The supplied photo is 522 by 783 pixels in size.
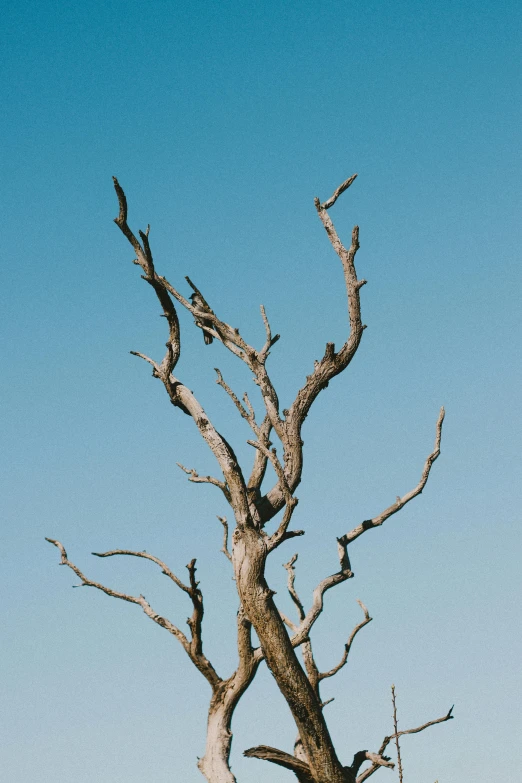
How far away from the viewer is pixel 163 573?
6.30 meters

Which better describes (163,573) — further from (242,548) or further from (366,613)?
(366,613)

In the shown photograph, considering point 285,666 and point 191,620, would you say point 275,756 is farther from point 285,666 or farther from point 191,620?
point 191,620

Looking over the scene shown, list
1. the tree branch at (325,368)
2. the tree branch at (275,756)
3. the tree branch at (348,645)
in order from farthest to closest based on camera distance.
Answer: the tree branch at (348,645) < the tree branch at (325,368) < the tree branch at (275,756)

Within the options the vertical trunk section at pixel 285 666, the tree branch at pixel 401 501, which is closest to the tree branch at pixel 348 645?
the tree branch at pixel 401 501

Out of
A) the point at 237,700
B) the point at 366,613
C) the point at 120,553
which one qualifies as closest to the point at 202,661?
the point at 237,700

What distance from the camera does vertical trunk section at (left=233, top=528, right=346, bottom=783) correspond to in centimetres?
502

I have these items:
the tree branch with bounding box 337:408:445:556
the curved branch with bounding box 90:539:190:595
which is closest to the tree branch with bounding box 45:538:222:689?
the curved branch with bounding box 90:539:190:595

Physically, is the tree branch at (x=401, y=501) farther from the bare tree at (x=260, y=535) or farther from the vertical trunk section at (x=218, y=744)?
the vertical trunk section at (x=218, y=744)

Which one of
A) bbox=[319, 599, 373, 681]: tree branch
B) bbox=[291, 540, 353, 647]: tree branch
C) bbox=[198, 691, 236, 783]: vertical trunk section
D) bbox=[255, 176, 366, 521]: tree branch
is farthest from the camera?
bbox=[319, 599, 373, 681]: tree branch

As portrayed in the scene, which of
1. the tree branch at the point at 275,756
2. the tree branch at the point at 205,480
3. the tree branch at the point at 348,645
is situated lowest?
the tree branch at the point at 275,756

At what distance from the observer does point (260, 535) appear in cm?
546

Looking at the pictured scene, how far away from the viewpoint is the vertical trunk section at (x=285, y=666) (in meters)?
5.02

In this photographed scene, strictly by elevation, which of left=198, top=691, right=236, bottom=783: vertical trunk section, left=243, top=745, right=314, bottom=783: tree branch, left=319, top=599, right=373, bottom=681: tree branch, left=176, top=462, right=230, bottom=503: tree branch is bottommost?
left=243, top=745, right=314, bottom=783: tree branch

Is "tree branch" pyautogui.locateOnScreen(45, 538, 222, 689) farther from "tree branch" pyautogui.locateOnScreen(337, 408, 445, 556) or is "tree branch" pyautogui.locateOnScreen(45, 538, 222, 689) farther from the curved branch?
"tree branch" pyautogui.locateOnScreen(337, 408, 445, 556)
